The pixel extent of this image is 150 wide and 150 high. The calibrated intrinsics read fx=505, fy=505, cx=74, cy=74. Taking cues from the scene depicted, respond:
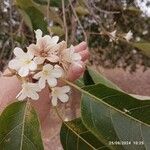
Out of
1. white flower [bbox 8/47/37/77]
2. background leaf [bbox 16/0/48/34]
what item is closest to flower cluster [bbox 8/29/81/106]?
white flower [bbox 8/47/37/77]

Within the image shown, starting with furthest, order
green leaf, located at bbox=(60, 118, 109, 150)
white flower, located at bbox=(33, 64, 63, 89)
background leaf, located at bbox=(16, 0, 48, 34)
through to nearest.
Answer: background leaf, located at bbox=(16, 0, 48, 34) < green leaf, located at bbox=(60, 118, 109, 150) < white flower, located at bbox=(33, 64, 63, 89)

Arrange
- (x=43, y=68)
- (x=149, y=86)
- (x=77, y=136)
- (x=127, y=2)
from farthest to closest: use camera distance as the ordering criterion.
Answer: (x=149, y=86) < (x=127, y=2) < (x=77, y=136) < (x=43, y=68)

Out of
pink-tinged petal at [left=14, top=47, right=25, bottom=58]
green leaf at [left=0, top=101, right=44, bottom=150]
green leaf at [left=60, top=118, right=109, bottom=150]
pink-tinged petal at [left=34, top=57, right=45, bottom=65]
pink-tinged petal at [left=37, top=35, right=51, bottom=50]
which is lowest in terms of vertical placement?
green leaf at [left=60, top=118, right=109, bottom=150]

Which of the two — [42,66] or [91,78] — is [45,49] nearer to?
[42,66]

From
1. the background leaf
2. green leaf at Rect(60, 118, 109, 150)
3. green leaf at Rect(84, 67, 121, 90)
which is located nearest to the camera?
green leaf at Rect(60, 118, 109, 150)

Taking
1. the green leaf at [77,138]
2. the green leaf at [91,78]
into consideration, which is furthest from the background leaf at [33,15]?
the green leaf at [77,138]

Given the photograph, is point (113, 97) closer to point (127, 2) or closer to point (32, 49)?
point (32, 49)

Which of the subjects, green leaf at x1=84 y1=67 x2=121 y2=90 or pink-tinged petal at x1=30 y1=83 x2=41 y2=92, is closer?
pink-tinged petal at x1=30 y1=83 x2=41 y2=92

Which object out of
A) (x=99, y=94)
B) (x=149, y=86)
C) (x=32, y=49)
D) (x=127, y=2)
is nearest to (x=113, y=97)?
(x=99, y=94)

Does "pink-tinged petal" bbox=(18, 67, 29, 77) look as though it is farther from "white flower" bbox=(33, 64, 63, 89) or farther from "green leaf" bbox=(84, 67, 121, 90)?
"green leaf" bbox=(84, 67, 121, 90)

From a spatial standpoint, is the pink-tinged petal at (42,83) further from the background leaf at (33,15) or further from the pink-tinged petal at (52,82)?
the background leaf at (33,15)
